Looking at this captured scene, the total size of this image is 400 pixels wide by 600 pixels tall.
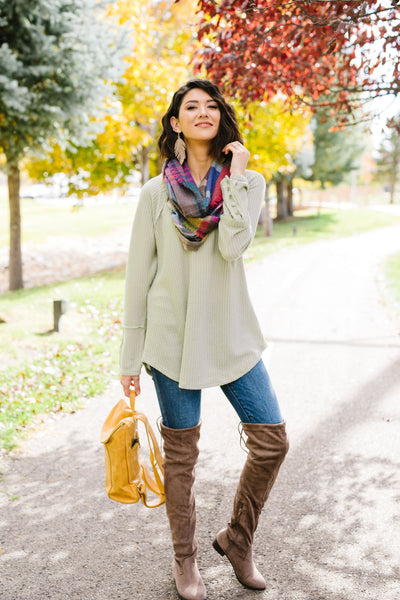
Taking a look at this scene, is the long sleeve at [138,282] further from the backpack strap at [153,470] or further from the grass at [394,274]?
the grass at [394,274]

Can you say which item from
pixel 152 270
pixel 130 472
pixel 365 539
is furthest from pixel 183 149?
pixel 365 539

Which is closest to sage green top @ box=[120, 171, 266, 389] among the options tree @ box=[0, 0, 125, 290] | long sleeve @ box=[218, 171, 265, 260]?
long sleeve @ box=[218, 171, 265, 260]

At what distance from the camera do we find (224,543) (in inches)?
104

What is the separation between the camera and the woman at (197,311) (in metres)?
2.42

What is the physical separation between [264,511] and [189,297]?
1584 mm

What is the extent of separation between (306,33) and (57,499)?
3.62 m

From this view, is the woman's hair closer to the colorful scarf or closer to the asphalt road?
the colorful scarf

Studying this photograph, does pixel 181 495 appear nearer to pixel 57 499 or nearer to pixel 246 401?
pixel 246 401

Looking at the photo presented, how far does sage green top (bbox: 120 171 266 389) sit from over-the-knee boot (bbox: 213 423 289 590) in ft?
0.96

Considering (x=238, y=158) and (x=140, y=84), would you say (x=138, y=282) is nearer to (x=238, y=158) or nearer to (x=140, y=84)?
(x=238, y=158)

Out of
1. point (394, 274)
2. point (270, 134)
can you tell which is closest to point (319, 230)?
point (270, 134)

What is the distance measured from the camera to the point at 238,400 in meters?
2.50

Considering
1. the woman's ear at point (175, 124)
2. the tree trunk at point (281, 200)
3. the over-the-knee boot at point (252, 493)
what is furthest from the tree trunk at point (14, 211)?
the tree trunk at point (281, 200)

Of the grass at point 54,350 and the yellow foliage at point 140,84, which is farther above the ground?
the yellow foliage at point 140,84
